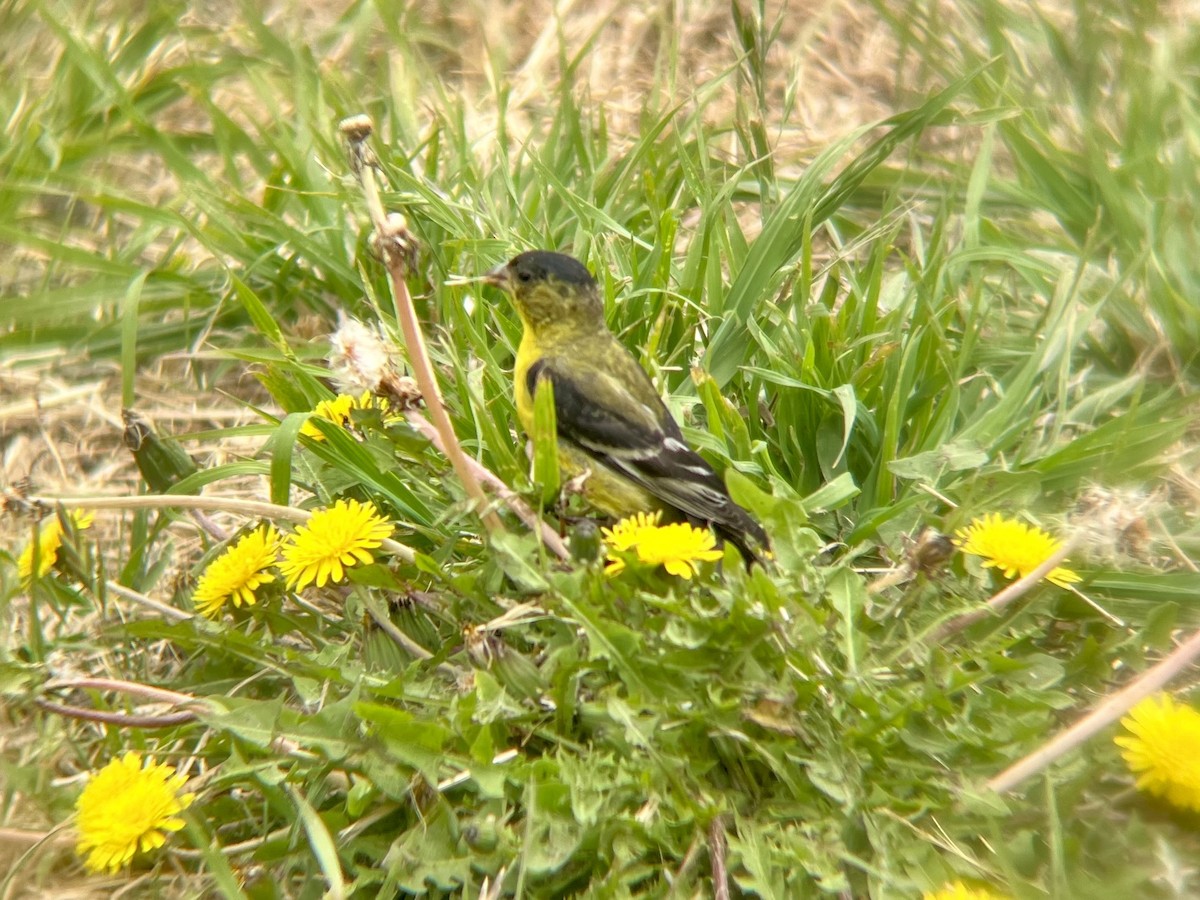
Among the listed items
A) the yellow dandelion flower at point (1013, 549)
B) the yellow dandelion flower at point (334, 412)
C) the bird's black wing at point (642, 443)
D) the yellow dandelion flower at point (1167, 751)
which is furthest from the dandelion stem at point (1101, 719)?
the yellow dandelion flower at point (334, 412)

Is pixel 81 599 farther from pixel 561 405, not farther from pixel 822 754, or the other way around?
pixel 822 754

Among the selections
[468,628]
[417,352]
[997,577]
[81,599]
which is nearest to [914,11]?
[997,577]

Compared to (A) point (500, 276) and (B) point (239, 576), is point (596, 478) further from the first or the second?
(B) point (239, 576)

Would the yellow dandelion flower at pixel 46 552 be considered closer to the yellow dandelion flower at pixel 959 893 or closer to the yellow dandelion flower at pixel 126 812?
the yellow dandelion flower at pixel 126 812

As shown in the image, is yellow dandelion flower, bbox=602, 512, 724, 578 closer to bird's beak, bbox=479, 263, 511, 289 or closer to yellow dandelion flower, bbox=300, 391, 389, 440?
yellow dandelion flower, bbox=300, 391, 389, 440

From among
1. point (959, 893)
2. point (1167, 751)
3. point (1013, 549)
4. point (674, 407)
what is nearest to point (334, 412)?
point (674, 407)

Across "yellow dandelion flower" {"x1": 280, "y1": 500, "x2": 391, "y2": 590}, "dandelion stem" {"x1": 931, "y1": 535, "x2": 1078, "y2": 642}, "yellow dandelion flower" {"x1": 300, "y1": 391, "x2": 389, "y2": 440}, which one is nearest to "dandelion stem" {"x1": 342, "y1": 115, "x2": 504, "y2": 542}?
"yellow dandelion flower" {"x1": 280, "y1": 500, "x2": 391, "y2": 590}

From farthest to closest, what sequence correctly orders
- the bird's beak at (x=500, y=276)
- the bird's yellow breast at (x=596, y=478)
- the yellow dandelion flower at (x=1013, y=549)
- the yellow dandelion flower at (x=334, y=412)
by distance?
1. the bird's beak at (x=500, y=276)
2. the bird's yellow breast at (x=596, y=478)
3. the yellow dandelion flower at (x=334, y=412)
4. the yellow dandelion flower at (x=1013, y=549)
